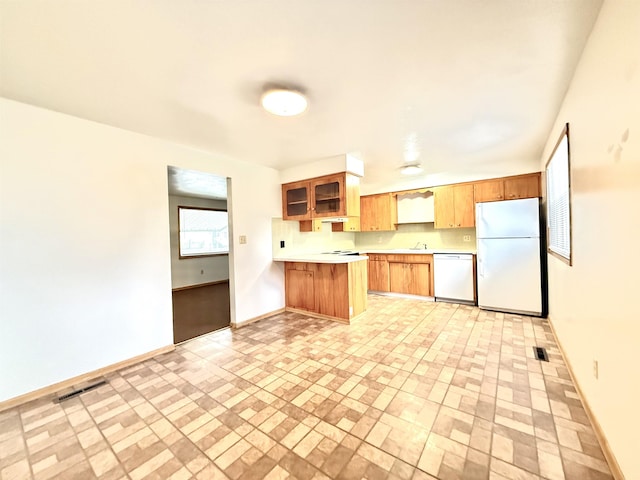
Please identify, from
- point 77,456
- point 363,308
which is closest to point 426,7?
point 77,456

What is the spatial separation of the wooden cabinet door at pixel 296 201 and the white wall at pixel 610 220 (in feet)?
9.72

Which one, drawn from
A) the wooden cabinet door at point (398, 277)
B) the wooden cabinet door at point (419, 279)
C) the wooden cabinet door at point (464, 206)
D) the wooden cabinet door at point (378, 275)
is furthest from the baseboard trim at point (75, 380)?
the wooden cabinet door at point (464, 206)

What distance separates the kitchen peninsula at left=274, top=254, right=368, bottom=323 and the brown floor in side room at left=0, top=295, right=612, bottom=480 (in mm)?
897

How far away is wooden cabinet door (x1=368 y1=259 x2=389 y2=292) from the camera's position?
5137 mm

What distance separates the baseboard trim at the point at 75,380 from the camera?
2008mm

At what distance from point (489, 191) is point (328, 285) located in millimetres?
3129

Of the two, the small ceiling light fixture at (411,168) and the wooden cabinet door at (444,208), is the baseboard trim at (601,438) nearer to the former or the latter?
the wooden cabinet door at (444,208)

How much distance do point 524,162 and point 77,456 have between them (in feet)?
19.0

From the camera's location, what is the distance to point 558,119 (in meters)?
2.50

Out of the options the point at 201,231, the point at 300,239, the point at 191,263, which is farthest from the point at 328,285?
the point at 201,231

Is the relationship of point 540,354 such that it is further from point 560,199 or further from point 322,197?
point 322,197

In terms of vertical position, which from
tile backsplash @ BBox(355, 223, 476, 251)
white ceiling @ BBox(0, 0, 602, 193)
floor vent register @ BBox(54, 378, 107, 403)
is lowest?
floor vent register @ BBox(54, 378, 107, 403)

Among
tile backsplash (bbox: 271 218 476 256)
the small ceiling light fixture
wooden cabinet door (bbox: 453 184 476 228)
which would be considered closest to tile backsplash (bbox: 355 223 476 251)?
tile backsplash (bbox: 271 218 476 256)

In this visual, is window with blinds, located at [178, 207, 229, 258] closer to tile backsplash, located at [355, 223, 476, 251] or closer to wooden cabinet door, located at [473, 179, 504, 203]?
tile backsplash, located at [355, 223, 476, 251]
